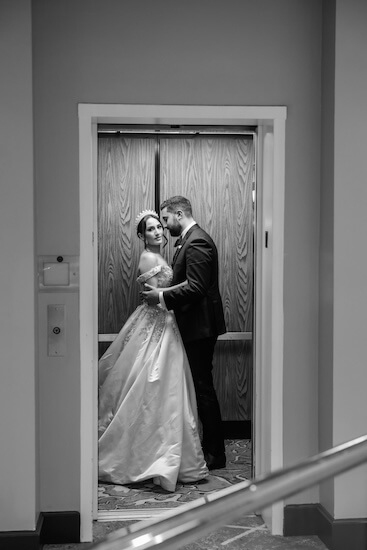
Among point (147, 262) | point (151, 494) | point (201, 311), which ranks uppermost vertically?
point (147, 262)

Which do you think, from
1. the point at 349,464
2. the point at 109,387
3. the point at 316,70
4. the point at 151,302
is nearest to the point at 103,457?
the point at 109,387

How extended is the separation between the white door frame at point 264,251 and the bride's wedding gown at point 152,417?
2.84 ft

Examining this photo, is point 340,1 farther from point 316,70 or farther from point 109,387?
point 109,387

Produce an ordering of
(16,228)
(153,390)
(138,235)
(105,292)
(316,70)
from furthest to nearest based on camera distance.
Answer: (105,292), (138,235), (153,390), (316,70), (16,228)

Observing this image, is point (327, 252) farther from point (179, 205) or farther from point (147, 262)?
point (147, 262)

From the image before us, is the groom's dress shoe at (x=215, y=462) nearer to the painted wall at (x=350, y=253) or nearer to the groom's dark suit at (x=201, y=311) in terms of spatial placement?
the groom's dark suit at (x=201, y=311)

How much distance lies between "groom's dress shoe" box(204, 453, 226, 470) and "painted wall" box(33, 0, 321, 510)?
1493 millimetres

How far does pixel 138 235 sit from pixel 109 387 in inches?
45.8

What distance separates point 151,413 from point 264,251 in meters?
1.42

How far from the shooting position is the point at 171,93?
3.74 metres

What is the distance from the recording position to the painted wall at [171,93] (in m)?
3.70

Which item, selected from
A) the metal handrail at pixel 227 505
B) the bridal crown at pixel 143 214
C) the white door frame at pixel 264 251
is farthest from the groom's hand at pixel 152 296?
the metal handrail at pixel 227 505

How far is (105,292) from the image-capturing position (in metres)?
6.04

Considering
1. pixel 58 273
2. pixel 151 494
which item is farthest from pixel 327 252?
pixel 151 494
